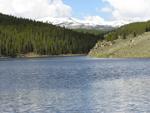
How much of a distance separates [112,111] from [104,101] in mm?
6984

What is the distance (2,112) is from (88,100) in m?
11.5

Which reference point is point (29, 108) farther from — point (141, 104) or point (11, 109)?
point (141, 104)

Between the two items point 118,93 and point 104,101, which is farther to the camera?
point 118,93

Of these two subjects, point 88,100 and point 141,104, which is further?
point 88,100

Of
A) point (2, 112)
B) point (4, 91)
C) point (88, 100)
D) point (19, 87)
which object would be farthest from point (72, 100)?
point (19, 87)

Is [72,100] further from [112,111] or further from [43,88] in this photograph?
[43,88]

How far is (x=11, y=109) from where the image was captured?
4856 cm

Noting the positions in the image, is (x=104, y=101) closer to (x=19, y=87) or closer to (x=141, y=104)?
(x=141, y=104)

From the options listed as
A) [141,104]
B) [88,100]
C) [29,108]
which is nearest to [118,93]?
[88,100]

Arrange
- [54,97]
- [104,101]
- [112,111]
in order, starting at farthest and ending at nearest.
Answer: [54,97] → [104,101] → [112,111]

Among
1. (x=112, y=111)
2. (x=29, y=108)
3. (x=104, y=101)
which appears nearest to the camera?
(x=112, y=111)

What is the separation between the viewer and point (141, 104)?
49188mm

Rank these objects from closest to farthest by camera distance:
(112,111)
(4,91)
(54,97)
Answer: (112,111)
(54,97)
(4,91)

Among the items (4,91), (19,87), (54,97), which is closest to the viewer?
(54,97)
